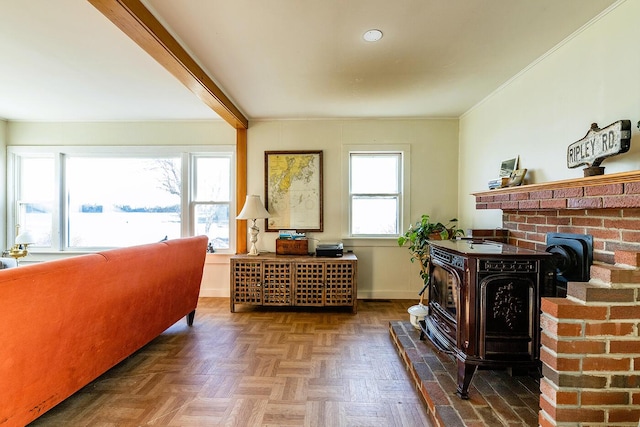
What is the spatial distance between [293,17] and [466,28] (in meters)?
1.14

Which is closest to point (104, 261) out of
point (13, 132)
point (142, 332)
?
point (142, 332)

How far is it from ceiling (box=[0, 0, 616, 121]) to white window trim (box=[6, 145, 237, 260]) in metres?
0.58

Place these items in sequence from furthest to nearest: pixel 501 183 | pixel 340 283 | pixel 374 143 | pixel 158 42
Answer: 1. pixel 374 143
2. pixel 340 283
3. pixel 501 183
4. pixel 158 42

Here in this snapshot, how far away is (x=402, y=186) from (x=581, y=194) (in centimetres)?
220

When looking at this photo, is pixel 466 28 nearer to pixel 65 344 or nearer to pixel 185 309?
pixel 65 344

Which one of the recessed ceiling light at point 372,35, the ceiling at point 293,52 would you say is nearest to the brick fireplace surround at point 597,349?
the ceiling at point 293,52

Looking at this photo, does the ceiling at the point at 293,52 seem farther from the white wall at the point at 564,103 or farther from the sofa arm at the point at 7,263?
the sofa arm at the point at 7,263

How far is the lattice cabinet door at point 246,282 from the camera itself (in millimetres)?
3189

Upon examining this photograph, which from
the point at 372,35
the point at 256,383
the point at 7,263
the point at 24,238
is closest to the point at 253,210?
the point at 256,383

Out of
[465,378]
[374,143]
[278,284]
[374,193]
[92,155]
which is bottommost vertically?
[465,378]

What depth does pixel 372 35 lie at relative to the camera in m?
1.90

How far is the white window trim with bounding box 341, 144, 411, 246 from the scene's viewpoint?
3.63 meters

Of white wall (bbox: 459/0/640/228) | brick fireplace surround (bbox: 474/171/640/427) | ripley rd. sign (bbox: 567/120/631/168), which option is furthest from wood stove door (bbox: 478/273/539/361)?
white wall (bbox: 459/0/640/228)

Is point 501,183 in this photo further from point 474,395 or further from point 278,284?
point 278,284
